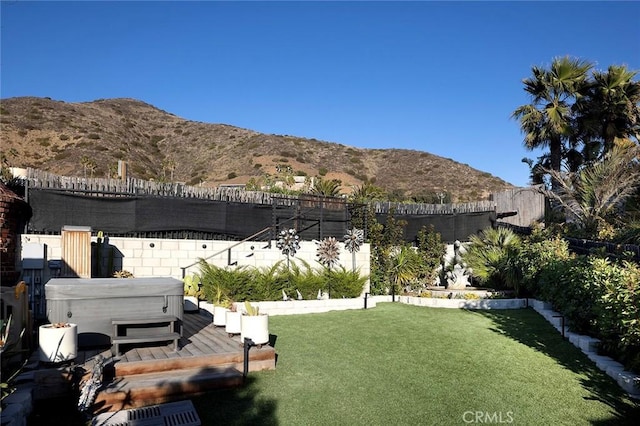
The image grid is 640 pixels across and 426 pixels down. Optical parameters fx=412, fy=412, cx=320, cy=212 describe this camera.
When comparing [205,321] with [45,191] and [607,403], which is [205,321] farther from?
[607,403]

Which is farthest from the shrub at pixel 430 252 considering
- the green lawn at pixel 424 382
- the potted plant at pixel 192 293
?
the potted plant at pixel 192 293

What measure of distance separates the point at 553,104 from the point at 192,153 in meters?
45.5

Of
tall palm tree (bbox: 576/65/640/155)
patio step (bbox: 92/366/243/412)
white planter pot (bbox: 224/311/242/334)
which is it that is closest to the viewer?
patio step (bbox: 92/366/243/412)

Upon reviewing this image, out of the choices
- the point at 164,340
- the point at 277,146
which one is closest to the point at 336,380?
the point at 164,340

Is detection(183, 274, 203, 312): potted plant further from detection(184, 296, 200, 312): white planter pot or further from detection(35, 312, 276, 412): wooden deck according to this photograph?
detection(35, 312, 276, 412): wooden deck

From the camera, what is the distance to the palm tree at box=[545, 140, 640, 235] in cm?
1212

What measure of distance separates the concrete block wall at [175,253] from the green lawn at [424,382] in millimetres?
3341

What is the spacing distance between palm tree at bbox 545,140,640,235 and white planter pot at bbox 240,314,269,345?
1004cm

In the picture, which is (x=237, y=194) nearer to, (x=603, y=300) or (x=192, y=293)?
(x=192, y=293)

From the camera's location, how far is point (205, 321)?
27.1ft

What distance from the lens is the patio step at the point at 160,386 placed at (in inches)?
178

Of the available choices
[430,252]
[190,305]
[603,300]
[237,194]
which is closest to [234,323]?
[190,305]

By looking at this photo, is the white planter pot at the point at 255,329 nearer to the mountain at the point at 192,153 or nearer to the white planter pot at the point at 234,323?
the white planter pot at the point at 234,323

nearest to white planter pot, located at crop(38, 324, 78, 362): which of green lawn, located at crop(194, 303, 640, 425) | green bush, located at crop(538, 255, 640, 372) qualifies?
green lawn, located at crop(194, 303, 640, 425)
